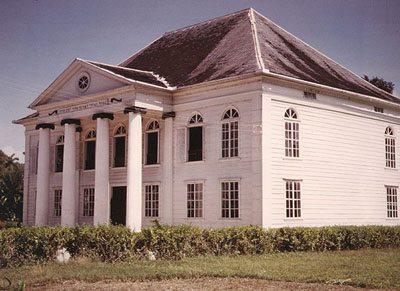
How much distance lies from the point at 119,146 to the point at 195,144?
5971 mm

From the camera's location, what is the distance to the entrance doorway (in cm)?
3103

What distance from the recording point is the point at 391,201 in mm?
31906

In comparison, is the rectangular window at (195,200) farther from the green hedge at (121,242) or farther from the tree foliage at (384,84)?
the tree foliage at (384,84)

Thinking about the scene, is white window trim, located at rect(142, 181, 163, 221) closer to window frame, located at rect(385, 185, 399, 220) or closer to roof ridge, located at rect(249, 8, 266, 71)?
roof ridge, located at rect(249, 8, 266, 71)

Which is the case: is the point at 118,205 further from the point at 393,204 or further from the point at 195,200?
the point at 393,204

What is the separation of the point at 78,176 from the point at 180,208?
8.99 metres

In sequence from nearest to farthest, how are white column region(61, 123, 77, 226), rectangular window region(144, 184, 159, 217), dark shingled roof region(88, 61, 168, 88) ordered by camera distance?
dark shingled roof region(88, 61, 168, 88) → rectangular window region(144, 184, 159, 217) → white column region(61, 123, 77, 226)

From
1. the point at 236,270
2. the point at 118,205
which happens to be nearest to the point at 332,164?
the point at 118,205

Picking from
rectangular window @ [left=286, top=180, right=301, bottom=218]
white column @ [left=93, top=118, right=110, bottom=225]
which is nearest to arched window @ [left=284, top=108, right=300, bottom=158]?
rectangular window @ [left=286, top=180, right=301, bottom=218]

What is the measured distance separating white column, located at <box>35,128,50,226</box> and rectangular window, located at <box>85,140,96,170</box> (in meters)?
2.68

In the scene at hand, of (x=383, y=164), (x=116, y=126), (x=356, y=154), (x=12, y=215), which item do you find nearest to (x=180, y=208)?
(x=116, y=126)

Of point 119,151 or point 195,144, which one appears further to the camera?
point 119,151

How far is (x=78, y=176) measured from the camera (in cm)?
3409

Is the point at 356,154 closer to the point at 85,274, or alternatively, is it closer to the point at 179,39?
the point at 179,39
